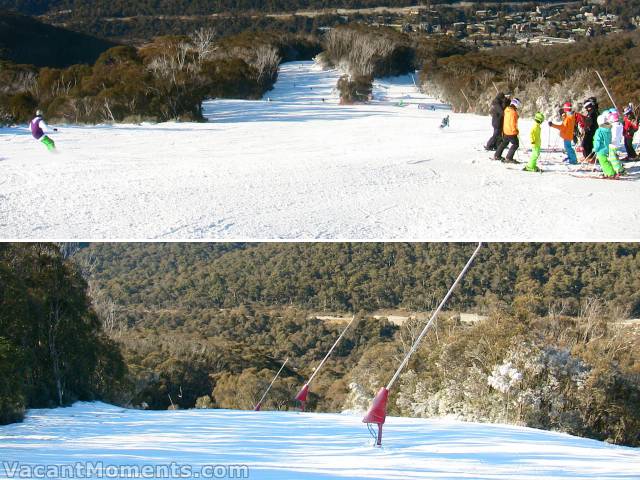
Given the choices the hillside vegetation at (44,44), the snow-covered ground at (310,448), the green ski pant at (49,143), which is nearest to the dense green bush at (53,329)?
the green ski pant at (49,143)

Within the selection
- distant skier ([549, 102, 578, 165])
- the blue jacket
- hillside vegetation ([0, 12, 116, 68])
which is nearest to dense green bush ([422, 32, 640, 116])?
distant skier ([549, 102, 578, 165])

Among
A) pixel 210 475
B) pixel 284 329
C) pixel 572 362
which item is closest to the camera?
pixel 210 475

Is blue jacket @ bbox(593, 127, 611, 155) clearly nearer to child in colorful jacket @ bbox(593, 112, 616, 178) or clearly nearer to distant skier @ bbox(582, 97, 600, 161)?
child in colorful jacket @ bbox(593, 112, 616, 178)

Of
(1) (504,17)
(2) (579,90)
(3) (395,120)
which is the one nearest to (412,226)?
(3) (395,120)

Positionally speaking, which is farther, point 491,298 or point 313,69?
point 313,69

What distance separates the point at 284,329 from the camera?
122 feet

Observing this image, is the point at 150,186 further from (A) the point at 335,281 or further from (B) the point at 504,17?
(B) the point at 504,17

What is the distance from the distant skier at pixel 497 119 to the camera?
12.9 m

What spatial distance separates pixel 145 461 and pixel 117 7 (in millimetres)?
80858

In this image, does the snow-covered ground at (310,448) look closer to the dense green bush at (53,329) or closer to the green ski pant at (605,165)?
the dense green bush at (53,329)

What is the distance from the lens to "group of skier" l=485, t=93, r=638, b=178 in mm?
11695

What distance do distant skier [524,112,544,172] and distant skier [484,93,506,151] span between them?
3.41ft

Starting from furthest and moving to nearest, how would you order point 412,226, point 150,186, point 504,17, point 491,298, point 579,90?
point 504,17
point 491,298
point 579,90
point 150,186
point 412,226

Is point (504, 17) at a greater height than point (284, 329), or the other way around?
point (504, 17)
